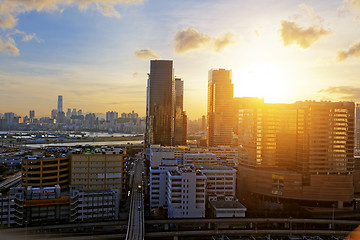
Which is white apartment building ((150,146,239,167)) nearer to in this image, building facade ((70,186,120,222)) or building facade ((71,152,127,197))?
building facade ((71,152,127,197))

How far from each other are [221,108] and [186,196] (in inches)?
1329

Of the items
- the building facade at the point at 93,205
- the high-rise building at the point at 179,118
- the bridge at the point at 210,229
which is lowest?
the bridge at the point at 210,229

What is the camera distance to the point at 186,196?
1503 cm

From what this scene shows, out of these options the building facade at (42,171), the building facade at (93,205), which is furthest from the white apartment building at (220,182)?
the building facade at (42,171)

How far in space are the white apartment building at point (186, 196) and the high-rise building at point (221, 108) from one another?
32.8 m

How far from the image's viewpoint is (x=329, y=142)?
741 inches

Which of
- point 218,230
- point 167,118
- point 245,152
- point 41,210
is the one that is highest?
point 167,118

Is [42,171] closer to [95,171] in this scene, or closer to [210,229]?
[95,171]

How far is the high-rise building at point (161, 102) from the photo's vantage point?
46344mm

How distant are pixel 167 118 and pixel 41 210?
35376 mm

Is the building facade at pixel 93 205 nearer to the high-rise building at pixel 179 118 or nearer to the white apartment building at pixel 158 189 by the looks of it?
the white apartment building at pixel 158 189

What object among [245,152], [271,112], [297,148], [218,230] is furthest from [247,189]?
[218,230]

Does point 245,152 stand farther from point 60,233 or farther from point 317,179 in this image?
point 60,233

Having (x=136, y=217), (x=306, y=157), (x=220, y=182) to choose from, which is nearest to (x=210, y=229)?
(x=136, y=217)
